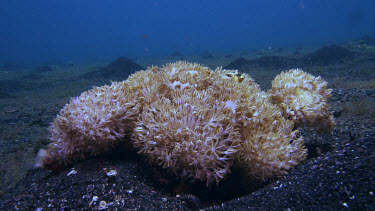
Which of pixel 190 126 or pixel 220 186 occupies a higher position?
pixel 190 126

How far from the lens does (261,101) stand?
3219 millimetres

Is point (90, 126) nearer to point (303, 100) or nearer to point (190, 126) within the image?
point (190, 126)

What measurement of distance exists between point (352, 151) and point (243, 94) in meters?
1.60

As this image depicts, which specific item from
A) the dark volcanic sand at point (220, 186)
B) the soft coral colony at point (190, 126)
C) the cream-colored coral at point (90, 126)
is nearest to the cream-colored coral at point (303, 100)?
the soft coral colony at point (190, 126)

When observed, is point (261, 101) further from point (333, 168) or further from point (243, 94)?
point (333, 168)

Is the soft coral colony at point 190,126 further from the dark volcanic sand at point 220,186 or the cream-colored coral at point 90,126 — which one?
the dark volcanic sand at point 220,186

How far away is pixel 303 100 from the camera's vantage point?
3.54 metres

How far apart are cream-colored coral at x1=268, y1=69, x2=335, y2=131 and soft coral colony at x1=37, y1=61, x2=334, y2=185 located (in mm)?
18

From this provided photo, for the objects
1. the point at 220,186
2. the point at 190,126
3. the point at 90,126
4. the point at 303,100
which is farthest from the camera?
the point at 303,100

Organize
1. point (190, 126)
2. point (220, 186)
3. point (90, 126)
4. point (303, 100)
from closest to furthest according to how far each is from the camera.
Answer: point (190, 126), point (90, 126), point (220, 186), point (303, 100)

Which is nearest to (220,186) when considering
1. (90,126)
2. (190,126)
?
(190,126)

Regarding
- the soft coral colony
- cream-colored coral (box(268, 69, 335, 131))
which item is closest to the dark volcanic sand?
the soft coral colony

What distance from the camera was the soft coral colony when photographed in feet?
8.32

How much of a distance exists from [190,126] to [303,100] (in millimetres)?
2284
